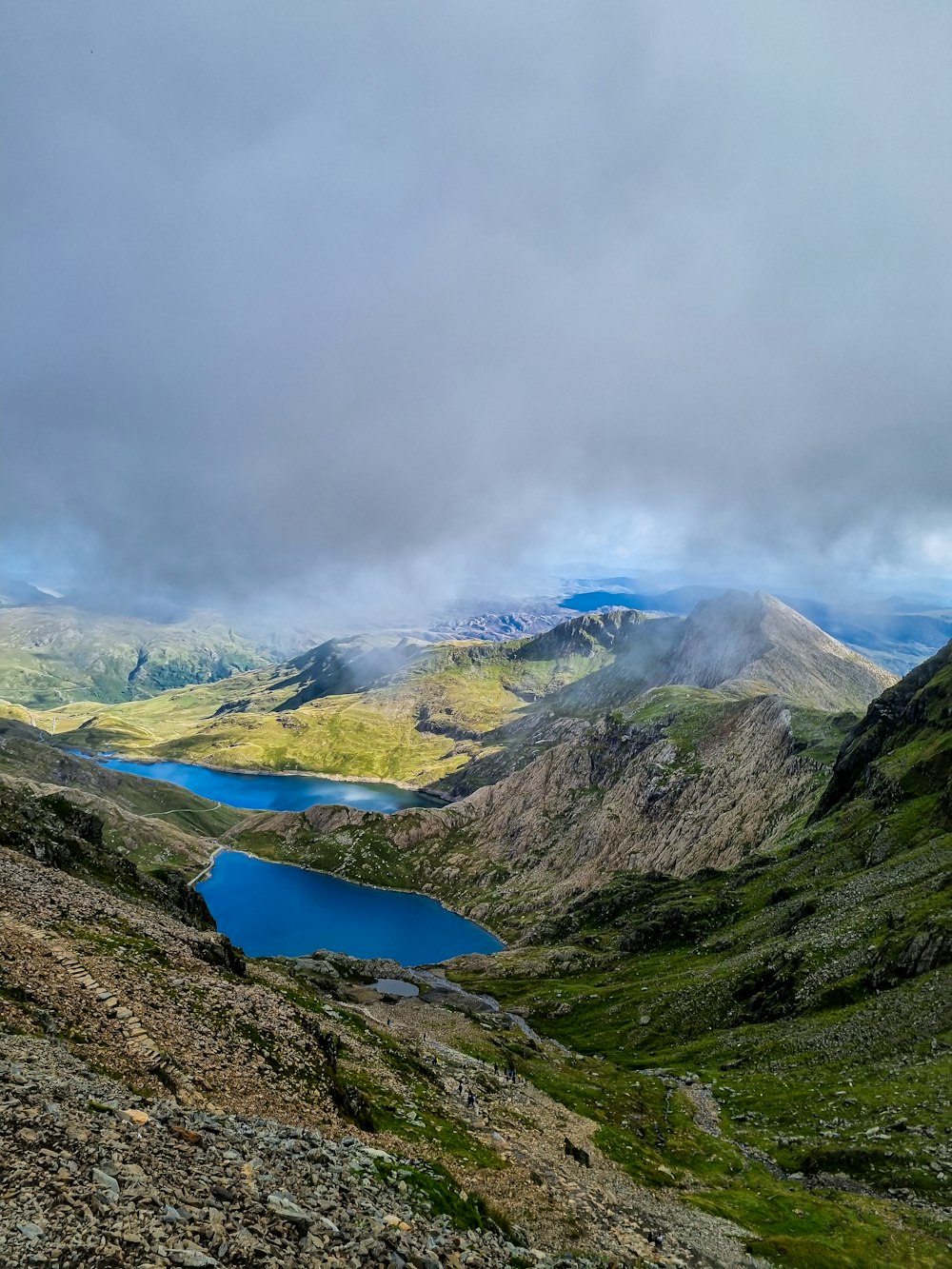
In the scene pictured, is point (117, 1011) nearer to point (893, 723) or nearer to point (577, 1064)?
point (577, 1064)

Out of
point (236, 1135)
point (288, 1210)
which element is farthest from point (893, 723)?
point (288, 1210)

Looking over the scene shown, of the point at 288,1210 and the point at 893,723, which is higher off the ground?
the point at 893,723

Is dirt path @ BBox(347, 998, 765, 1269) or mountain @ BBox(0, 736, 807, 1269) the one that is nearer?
mountain @ BBox(0, 736, 807, 1269)

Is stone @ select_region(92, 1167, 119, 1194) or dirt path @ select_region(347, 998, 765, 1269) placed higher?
stone @ select_region(92, 1167, 119, 1194)

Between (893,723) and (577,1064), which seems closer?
(577,1064)

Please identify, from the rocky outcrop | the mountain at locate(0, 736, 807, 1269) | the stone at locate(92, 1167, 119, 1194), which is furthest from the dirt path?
the rocky outcrop

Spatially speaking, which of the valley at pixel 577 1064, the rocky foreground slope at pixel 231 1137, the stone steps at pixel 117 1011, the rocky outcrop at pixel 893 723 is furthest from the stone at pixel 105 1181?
the rocky outcrop at pixel 893 723

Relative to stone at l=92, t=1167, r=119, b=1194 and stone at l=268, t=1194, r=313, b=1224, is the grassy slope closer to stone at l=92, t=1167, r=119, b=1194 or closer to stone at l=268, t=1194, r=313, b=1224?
stone at l=268, t=1194, r=313, b=1224

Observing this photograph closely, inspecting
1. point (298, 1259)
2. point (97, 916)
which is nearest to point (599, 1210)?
point (298, 1259)

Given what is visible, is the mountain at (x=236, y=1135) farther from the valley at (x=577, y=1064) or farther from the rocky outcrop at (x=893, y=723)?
the rocky outcrop at (x=893, y=723)

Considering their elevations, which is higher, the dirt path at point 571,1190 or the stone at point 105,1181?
the stone at point 105,1181

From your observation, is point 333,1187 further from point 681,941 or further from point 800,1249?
point 681,941

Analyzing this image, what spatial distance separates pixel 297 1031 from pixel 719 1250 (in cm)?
2827

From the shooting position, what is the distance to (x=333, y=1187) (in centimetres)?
2123
